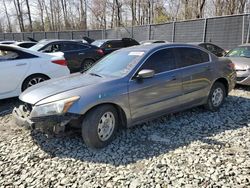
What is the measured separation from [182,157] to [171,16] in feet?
108

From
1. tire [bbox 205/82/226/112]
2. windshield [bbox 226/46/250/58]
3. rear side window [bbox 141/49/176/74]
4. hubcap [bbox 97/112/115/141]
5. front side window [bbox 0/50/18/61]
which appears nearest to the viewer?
hubcap [bbox 97/112/115/141]

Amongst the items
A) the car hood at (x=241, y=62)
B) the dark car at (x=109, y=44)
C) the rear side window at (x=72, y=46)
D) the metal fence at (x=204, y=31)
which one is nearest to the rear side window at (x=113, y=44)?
the dark car at (x=109, y=44)

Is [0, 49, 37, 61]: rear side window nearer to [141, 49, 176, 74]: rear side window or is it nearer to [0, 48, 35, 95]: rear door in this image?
[0, 48, 35, 95]: rear door

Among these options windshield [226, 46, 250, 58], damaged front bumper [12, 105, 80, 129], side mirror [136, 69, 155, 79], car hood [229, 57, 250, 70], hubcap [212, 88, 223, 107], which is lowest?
hubcap [212, 88, 223, 107]

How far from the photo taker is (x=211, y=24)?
1576 centimetres

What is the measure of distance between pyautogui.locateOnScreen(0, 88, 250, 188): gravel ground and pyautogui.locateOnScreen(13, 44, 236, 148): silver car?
311 millimetres

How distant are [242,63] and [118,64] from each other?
474cm

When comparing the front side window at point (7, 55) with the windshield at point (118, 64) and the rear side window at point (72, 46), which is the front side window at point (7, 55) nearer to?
Result: the windshield at point (118, 64)

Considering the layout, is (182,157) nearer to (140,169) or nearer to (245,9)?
(140,169)

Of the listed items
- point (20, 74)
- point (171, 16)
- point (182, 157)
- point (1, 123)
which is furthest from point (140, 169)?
point (171, 16)

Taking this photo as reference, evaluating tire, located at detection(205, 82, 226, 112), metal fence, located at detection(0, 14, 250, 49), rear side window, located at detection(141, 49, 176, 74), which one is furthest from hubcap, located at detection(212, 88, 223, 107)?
metal fence, located at detection(0, 14, 250, 49)

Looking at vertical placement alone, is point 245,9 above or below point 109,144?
above

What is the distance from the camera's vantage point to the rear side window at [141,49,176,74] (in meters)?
4.21

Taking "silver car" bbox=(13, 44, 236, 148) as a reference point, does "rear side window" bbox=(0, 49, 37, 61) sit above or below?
above
